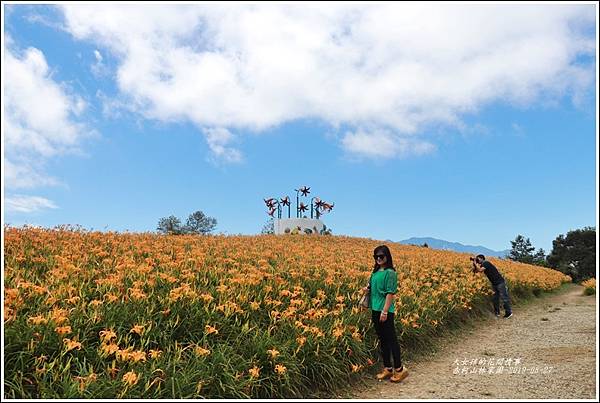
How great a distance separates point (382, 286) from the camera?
4.88 metres

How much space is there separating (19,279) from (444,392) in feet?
16.5

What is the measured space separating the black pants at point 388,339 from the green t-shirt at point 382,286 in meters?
0.11

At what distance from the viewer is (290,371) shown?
14.1ft

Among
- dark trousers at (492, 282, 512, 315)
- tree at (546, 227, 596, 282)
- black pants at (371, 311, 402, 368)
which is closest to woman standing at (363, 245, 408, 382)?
black pants at (371, 311, 402, 368)

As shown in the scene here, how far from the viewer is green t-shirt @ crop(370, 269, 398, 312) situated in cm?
475

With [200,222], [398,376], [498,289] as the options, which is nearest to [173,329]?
[398,376]

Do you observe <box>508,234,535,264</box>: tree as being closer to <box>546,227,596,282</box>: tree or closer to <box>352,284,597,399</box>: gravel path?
<box>546,227,596,282</box>: tree

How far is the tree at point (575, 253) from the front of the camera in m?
32.5

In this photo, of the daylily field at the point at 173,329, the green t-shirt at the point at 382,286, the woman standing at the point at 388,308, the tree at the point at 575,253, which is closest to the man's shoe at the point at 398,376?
the woman standing at the point at 388,308

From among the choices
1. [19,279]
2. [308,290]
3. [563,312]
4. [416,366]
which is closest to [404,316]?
[416,366]

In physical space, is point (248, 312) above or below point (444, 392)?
above

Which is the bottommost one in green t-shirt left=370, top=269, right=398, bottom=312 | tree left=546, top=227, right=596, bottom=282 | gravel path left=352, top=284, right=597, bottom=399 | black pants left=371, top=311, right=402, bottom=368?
gravel path left=352, top=284, right=597, bottom=399

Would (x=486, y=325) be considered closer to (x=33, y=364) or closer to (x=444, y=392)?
(x=444, y=392)

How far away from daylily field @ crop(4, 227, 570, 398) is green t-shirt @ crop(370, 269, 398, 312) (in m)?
0.54
